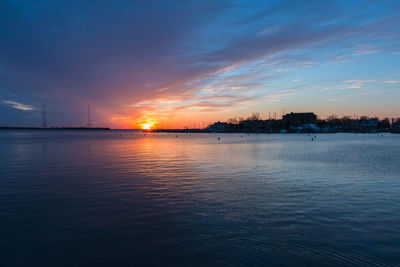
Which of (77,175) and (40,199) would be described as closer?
(40,199)

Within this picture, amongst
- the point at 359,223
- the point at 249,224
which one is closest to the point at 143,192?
the point at 249,224

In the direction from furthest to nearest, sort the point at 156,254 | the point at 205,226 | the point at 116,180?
the point at 116,180 < the point at 205,226 < the point at 156,254

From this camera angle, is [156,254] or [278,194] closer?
[156,254]

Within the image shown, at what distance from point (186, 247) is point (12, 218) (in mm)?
8478

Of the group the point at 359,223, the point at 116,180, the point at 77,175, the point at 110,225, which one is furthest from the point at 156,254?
the point at 77,175

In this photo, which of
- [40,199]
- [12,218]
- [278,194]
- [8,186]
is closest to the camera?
[12,218]

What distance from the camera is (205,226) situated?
10.3m

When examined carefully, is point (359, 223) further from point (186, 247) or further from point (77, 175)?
point (77, 175)

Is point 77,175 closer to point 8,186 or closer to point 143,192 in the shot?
point 8,186

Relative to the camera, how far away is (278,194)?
15.5 metres

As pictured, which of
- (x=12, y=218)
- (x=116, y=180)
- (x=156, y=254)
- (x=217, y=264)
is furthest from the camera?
(x=116, y=180)

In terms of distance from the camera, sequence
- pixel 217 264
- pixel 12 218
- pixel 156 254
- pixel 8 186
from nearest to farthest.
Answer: pixel 217 264, pixel 156 254, pixel 12 218, pixel 8 186

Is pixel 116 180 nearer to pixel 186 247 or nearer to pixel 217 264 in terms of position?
pixel 186 247

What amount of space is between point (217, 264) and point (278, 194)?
914cm
